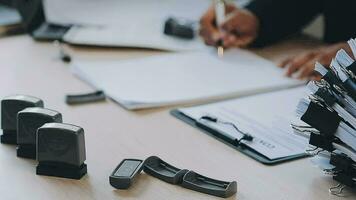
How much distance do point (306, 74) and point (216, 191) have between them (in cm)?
57

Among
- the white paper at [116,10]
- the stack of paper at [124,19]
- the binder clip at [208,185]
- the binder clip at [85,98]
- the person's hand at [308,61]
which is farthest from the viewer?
the white paper at [116,10]

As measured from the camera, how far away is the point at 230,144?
3.50 feet

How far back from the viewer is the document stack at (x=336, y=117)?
35.5 inches

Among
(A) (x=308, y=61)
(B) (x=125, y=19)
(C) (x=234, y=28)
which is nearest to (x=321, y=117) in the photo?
(A) (x=308, y=61)

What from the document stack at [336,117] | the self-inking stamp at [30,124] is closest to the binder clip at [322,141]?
the document stack at [336,117]

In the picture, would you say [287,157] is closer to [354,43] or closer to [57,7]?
[354,43]

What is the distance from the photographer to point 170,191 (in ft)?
3.01

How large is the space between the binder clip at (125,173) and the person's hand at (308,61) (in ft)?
1.81

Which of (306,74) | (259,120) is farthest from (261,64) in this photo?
(259,120)

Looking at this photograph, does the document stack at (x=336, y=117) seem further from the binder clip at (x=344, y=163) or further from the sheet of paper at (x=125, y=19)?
the sheet of paper at (x=125, y=19)

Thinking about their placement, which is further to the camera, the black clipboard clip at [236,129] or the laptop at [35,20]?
the laptop at [35,20]

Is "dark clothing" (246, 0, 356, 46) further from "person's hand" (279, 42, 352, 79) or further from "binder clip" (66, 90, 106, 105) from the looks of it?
"binder clip" (66, 90, 106, 105)

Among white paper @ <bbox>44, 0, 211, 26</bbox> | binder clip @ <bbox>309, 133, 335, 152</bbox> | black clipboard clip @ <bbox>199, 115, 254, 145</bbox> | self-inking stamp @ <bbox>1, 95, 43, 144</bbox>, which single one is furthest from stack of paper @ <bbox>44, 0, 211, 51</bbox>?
binder clip @ <bbox>309, 133, 335, 152</bbox>

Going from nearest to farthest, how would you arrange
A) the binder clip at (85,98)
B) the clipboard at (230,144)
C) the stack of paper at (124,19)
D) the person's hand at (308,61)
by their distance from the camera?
the clipboard at (230,144) → the binder clip at (85,98) → the person's hand at (308,61) → the stack of paper at (124,19)
